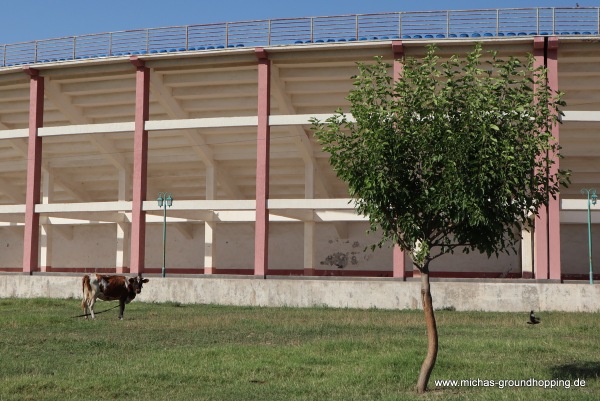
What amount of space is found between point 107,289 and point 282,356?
10.3 metres

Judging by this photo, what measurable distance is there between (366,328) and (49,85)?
2522 cm

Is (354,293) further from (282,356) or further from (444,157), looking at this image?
(444,157)

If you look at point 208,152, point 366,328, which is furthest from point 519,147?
point 208,152

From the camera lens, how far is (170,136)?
4462cm

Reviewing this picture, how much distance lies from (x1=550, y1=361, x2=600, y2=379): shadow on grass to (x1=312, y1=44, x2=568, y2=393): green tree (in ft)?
9.90

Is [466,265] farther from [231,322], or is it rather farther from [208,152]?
[231,322]

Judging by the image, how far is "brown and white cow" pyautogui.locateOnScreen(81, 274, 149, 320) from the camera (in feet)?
82.3

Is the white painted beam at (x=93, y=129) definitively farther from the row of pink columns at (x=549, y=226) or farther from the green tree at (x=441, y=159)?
the green tree at (x=441, y=159)

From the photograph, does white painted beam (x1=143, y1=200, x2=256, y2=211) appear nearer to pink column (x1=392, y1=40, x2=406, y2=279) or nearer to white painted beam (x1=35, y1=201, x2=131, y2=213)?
white painted beam (x1=35, y1=201, x2=131, y2=213)

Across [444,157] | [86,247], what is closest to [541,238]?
[444,157]

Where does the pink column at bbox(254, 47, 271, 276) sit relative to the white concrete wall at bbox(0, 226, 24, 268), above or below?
above

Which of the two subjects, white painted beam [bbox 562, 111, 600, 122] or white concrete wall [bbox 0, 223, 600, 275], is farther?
white concrete wall [bbox 0, 223, 600, 275]

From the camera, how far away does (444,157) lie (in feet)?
43.3

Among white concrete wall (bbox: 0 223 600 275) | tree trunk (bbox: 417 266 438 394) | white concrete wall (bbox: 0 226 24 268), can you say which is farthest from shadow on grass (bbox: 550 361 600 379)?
white concrete wall (bbox: 0 226 24 268)
